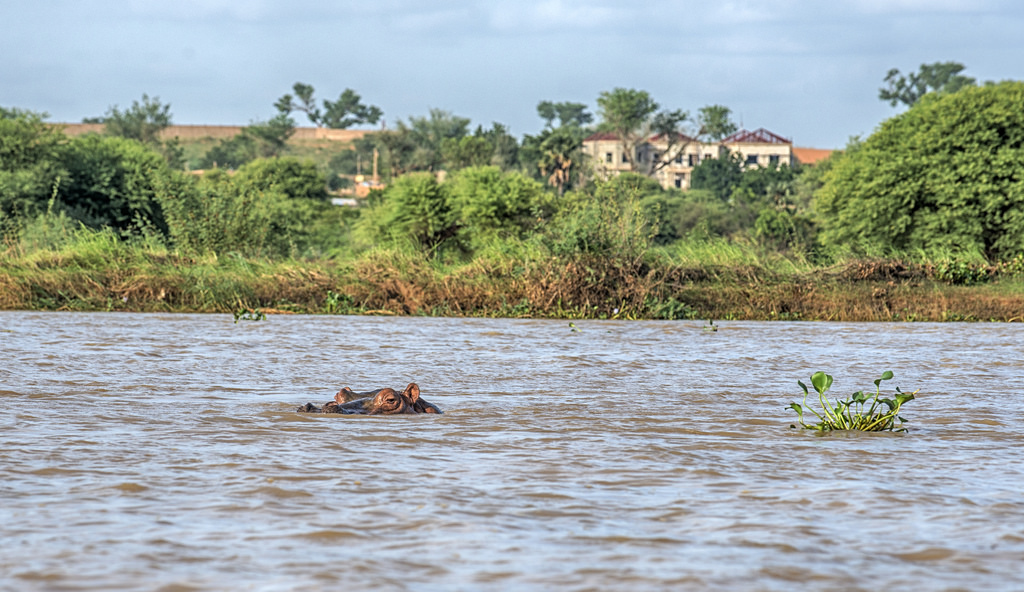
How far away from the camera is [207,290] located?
17406 millimetres

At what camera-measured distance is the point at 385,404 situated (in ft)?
22.4

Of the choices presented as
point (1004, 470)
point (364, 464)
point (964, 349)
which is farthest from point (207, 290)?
point (1004, 470)

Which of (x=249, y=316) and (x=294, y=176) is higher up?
(x=294, y=176)

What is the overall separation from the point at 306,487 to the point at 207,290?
43.4 ft

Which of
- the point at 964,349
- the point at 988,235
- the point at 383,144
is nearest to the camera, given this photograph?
the point at 964,349

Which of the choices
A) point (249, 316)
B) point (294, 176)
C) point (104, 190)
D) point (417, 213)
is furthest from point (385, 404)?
point (294, 176)

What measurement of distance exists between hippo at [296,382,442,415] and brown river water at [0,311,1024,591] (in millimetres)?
82

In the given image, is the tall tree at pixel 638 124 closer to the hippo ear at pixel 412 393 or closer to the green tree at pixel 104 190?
the green tree at pixel 104 190

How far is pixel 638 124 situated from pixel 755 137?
13989mm

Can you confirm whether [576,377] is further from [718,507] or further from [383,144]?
[383,144]

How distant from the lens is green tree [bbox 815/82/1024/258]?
1120 inches

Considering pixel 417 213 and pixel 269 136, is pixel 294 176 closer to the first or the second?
pixel 417 213

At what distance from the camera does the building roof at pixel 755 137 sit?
321 ft

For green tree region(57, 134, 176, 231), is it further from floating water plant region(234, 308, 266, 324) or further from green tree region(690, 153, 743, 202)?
green tree region(690, 153, 743, 202)
